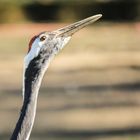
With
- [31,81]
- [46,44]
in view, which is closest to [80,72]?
[46,44]

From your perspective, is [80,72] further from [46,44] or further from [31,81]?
[31,81]

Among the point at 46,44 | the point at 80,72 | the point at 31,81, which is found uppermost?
the point at 80,72

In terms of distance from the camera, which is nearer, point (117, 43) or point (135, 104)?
point (135, 104)

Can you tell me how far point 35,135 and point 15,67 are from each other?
656 centimetres

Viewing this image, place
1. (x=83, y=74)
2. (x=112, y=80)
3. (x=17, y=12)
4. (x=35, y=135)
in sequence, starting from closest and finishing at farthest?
(x=35, y=135) < (x=112, y=80) < (x=83, y=74) < (x=17, y=12)

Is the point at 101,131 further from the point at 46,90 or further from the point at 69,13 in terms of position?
the point at 69,13

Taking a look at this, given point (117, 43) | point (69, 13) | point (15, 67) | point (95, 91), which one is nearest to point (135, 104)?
point (95, 91)

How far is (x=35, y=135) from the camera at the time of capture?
449 inches

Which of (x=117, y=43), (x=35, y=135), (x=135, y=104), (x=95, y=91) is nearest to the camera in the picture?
(x=35, y=135)

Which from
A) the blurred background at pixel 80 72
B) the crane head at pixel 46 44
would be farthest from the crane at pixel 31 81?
the blurred background at pixel 80 72

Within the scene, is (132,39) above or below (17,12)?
below

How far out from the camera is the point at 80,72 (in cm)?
1709

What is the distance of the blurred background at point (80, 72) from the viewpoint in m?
11.9

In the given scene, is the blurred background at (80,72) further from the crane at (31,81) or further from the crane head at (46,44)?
the crane at (31,81)
